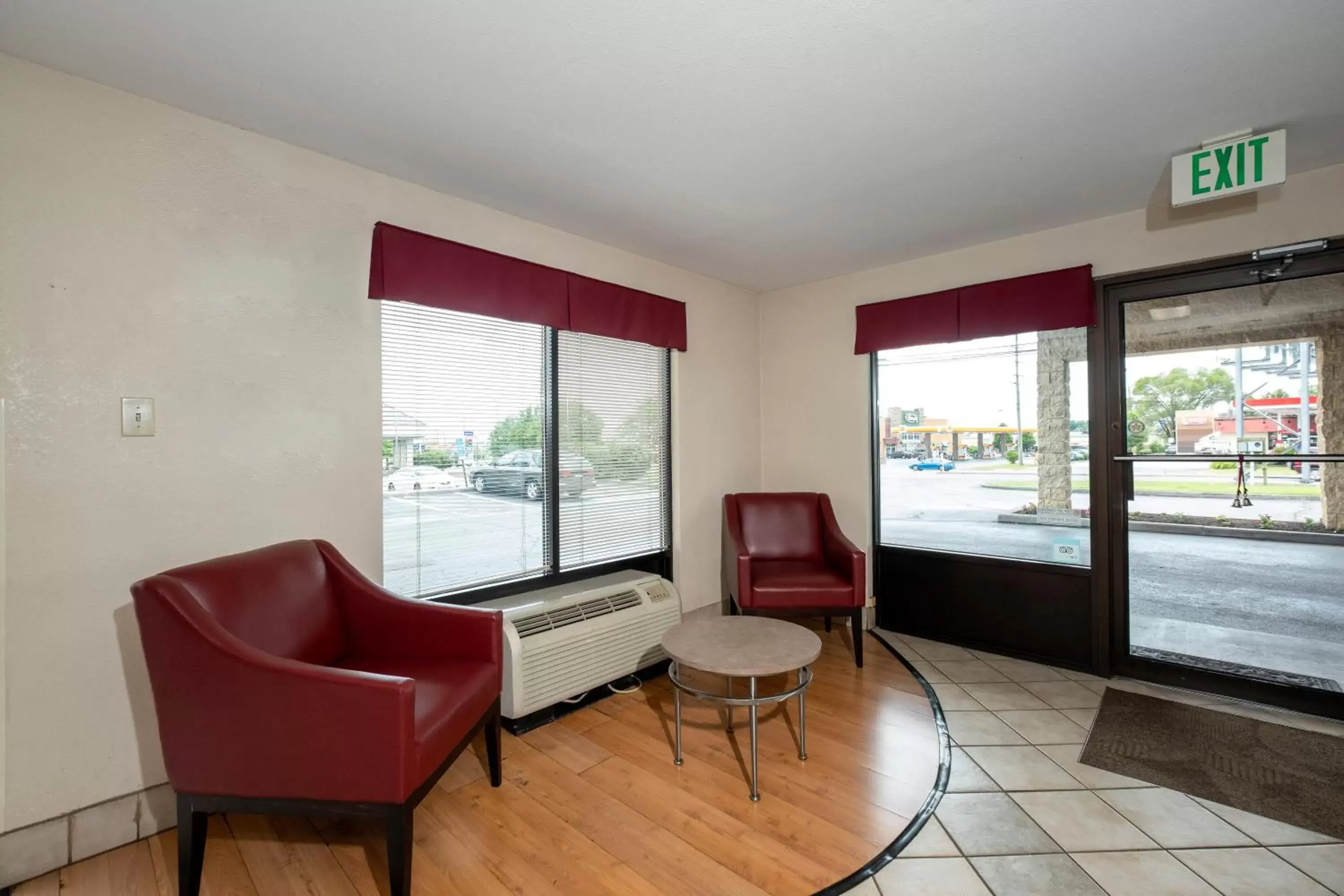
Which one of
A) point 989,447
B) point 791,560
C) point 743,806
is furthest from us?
point 791,560

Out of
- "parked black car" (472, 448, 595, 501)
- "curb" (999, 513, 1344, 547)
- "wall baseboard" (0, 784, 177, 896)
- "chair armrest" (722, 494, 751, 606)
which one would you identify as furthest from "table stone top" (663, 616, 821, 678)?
"curb" (999, 513, 1344, 547)

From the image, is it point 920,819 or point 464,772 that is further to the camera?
point 464,772

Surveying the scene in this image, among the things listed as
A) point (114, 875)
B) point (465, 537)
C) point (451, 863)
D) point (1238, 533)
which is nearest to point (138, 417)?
point (465, 537)

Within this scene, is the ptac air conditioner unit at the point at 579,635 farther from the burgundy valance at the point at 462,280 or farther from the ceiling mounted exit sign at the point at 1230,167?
the ceiling mounted exit sign at the point at 1230,167

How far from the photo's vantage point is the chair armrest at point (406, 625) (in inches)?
85.4

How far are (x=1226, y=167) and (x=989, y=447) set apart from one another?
6.03 feet

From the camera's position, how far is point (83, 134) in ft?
6.30

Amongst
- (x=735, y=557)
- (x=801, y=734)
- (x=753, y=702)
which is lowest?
(x=801, y=734)

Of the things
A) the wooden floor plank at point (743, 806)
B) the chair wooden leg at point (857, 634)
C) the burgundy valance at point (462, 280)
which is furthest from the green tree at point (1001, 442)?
the burgundy valance at point (462, 280)

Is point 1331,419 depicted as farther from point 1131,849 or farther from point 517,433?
point 517,433

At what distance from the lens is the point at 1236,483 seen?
295cm

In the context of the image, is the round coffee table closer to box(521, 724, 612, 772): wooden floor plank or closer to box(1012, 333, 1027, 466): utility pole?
box(521, 724, 612, 772): wooden floor plank

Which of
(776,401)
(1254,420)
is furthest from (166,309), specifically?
(1254,420)

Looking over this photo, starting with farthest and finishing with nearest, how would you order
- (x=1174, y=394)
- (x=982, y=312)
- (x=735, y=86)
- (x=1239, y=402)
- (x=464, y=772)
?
(x=982, y=312) < (x=1174, y=394) < (x=1239, y=402) < (x=464, y=772) < (x=735, y=86)
